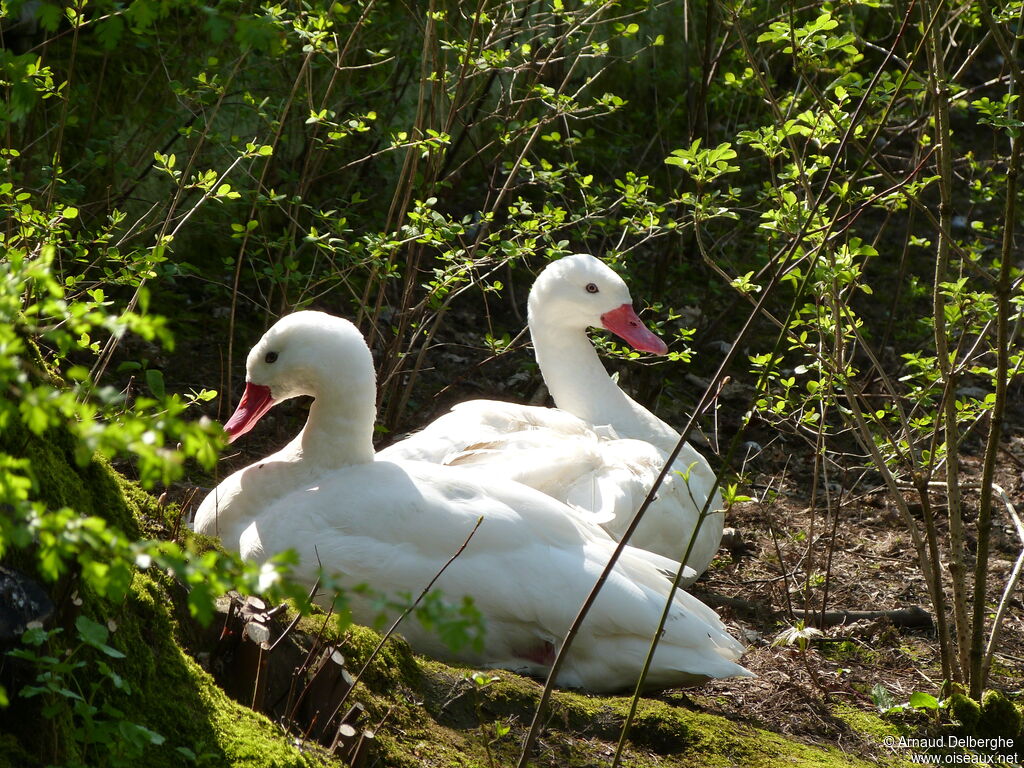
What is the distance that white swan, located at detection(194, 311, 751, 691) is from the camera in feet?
12.5

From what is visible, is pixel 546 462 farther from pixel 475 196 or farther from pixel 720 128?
pixel 720 128

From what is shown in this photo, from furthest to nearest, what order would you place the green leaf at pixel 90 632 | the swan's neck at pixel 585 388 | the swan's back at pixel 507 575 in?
1. the swan's neck at pixel 585 388
2. the swan's back at pixel 507 575
3. the green leaf at pixel 90 632

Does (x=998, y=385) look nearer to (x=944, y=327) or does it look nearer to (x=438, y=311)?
(x=944, y=327)

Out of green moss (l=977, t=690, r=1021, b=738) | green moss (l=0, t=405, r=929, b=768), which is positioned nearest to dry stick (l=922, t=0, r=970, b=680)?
green moss (l=977, t=690, r=1021, b=738)

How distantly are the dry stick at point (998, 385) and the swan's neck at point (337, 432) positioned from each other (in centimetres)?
220

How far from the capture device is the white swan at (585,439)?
4871 mm

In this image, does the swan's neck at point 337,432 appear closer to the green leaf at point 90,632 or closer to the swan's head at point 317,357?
the swan's head at point 317,357

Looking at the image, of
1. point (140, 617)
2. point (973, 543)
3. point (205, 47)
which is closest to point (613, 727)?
point (140, 617)

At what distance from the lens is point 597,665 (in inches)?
150

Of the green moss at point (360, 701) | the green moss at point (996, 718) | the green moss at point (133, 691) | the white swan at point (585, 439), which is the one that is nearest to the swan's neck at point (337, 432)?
the white swan at point (585, 439)

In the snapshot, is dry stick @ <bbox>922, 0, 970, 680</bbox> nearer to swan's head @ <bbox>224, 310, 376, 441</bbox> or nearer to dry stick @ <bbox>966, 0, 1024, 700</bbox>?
dry stick @ <bbox>966, 0, 1024, 700</bbox>

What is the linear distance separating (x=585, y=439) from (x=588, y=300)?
951 mm

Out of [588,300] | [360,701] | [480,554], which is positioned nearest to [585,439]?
[588,300]

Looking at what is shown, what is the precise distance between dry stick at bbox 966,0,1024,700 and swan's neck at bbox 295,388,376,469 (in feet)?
7.21
